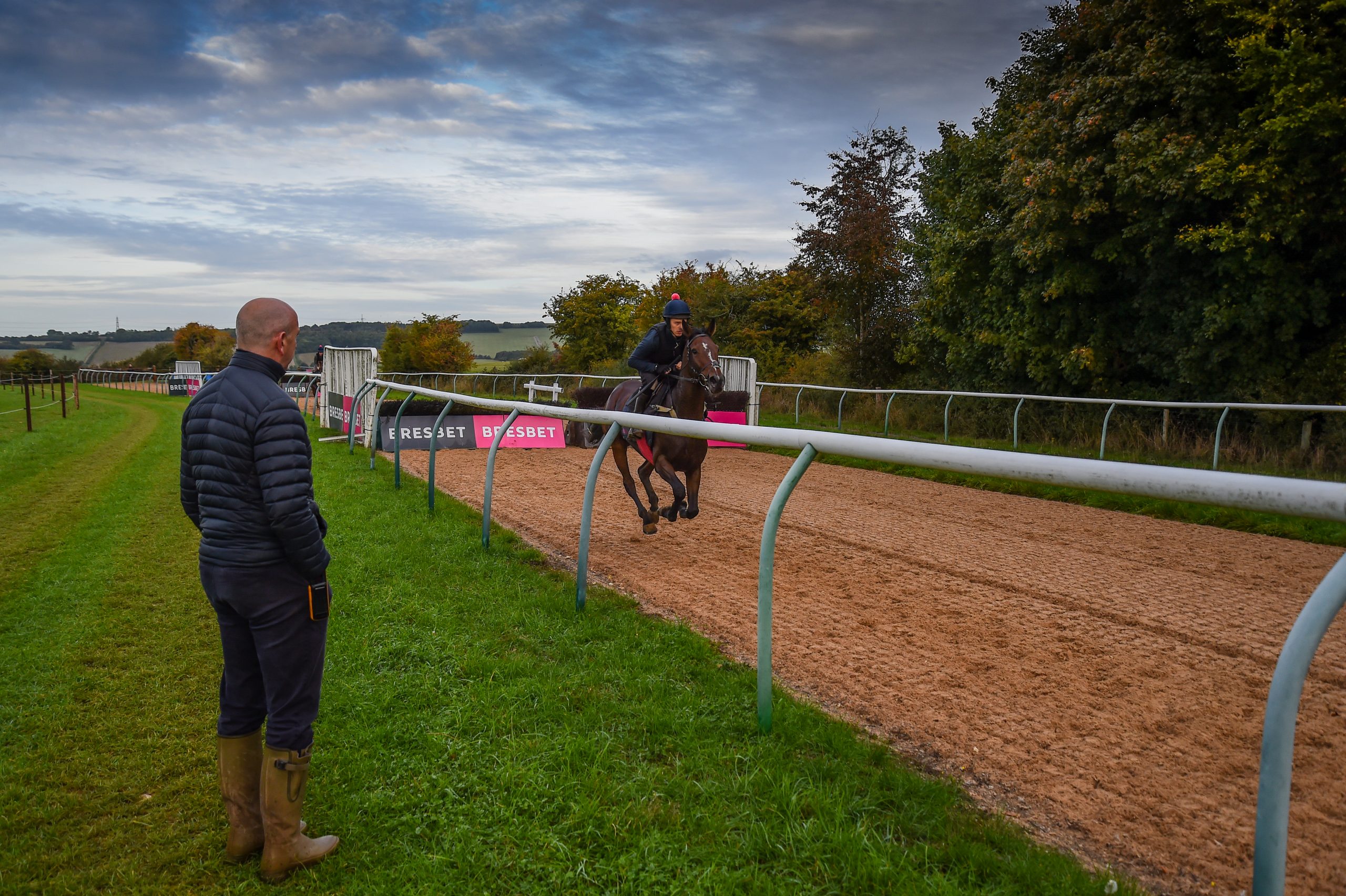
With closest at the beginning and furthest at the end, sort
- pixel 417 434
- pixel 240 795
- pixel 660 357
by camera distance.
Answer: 1. pixel 240 795
2. pixel 660 357
3. pixel 417 434

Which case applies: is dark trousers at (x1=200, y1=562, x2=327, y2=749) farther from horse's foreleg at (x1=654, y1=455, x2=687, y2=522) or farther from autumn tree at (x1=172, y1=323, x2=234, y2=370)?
autumn tree at (x1=172, y1=323, x2=234, y2=370)

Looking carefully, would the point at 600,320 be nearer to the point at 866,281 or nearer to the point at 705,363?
the point at 866,281

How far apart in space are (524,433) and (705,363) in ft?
23.2

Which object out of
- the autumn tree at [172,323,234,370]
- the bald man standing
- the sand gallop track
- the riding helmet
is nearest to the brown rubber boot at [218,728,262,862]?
the bald man standing

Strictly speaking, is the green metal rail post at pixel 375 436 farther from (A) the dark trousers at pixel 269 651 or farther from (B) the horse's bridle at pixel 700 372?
(A) the dark trousers at pixel 269 651

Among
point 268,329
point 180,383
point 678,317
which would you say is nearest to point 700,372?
point 678,317

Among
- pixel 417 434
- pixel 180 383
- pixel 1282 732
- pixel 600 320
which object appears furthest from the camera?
pixel 180 383

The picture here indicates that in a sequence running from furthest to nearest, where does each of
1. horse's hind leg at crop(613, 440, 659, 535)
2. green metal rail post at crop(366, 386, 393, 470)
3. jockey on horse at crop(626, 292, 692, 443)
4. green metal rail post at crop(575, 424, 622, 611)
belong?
green metal rail post at crop(366, 386, 393, 470) → jockey on horse at crop(626, 292, 692, 443) → horse's hind leg at crop(613, 440, 659, 535) → green metal rail post at crop(575, 424, 622, 611)

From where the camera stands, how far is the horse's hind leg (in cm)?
722

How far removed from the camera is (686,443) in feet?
23.8

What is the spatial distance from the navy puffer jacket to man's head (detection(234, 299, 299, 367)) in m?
0.08

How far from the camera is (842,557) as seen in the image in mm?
6559

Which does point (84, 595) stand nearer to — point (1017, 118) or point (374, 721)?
point (374, 721)

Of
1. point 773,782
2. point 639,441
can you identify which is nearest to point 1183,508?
point 639,441
